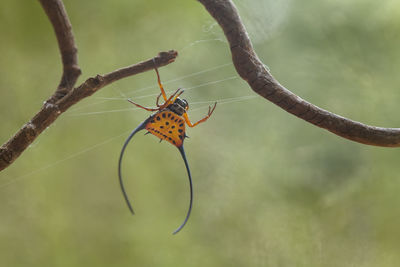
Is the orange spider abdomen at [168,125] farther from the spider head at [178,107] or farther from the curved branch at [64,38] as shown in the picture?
the curved branch at [64,38]

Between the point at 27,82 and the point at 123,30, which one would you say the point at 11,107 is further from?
the point at 123,30

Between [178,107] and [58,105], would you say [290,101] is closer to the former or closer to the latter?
[178,107]

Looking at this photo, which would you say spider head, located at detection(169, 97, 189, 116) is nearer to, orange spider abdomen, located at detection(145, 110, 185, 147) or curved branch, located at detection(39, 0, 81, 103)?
orange spider abdomen, located at detection(145, 110, 185, 147)

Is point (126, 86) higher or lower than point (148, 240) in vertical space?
higher

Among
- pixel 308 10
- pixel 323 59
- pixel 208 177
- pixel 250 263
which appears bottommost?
pixel 250 263

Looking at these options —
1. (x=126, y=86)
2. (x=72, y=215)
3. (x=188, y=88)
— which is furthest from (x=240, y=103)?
(x=72, y=215)

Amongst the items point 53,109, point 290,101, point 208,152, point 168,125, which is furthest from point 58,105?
point 208,152

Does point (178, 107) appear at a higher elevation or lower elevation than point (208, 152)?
higher

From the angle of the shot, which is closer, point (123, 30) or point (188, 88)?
point (188, 88)
